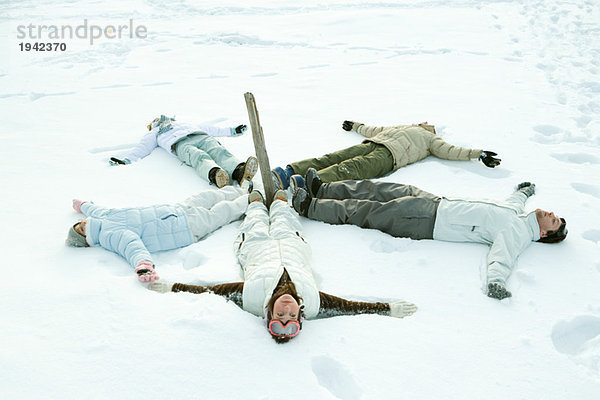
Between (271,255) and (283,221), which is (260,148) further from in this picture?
(271,255)

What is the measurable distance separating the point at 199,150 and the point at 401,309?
2.77 meters

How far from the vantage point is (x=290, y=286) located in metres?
2.59

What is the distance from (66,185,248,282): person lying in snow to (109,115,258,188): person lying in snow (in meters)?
0.58

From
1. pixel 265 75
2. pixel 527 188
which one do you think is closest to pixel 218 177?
pixel 527 188

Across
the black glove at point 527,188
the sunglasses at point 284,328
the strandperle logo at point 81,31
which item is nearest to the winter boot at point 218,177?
the sunglasses at point 284,328

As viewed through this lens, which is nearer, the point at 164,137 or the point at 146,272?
the point at 146,272

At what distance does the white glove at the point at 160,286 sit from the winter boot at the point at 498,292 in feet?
6.43

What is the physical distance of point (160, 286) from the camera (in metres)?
2.80

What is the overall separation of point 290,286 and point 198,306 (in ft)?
1.74

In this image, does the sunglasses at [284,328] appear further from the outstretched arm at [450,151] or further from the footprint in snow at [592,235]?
the outstretched arm at [450,151]

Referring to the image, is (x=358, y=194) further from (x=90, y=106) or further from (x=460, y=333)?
(x=90, y=106)

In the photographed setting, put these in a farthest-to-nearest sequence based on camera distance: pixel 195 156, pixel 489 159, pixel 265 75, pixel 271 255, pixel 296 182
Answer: pixel 265 75
pixel 195 156
pixel 489 159
pixel 296 182
pixel 271 255

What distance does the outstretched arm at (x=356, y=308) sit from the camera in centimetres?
273

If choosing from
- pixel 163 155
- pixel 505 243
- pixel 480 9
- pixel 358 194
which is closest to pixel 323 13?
pixel 480 9
